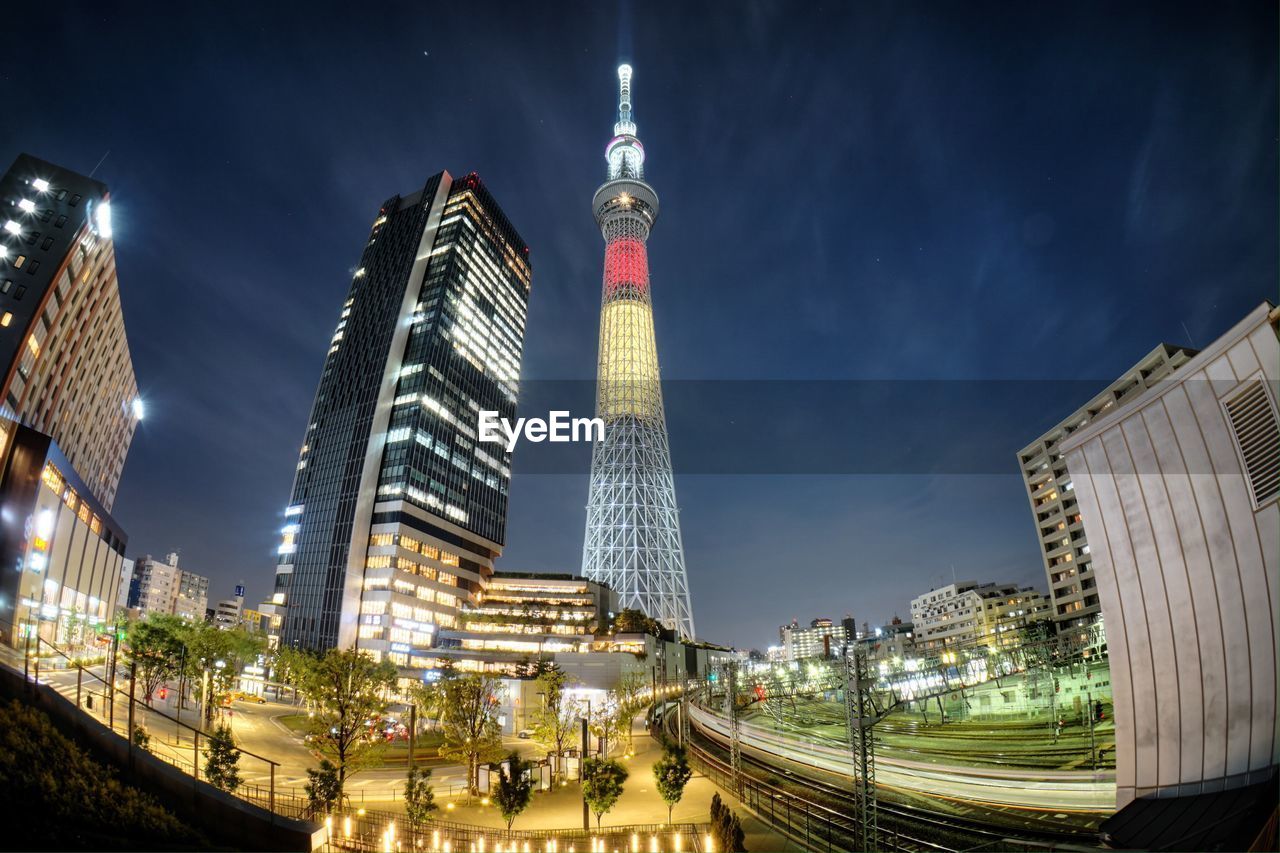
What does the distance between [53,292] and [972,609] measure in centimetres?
13863

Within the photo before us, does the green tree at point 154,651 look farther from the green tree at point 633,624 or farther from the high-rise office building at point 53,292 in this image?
the green tree at point 633,624

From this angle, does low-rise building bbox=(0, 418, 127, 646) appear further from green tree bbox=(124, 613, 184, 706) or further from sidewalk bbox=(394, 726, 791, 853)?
sidewalk bbox=(394, 726, 791, 853)

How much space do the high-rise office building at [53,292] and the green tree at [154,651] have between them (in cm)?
2056

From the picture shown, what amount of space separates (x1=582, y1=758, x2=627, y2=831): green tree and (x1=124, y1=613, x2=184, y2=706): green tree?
3903 cm

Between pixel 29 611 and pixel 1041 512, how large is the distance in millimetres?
107156

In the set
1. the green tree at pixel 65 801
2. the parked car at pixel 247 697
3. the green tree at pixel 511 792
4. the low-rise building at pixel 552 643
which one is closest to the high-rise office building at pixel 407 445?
the low-rise building at pixel 552 643

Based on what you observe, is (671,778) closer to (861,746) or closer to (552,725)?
(861,746)

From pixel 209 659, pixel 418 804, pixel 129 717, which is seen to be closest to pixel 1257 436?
pixel 418 804

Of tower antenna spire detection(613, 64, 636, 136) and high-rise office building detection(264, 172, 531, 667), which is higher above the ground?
tower antenna spire detection(613, 64, 636, 136)

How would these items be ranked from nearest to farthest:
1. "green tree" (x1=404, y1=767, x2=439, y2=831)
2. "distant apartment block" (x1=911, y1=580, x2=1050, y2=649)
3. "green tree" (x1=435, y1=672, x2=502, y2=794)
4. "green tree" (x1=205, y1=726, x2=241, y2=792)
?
"green tree" (x1=404, y1=767, x2=439, y2=831)
"green tree" (x1=205, y1=726, x2=241, y2=792)
"green tree" (x1=435, y1=672, x2=502, y2=794)
"distant apartment block" (x1=911, y1=580, x2=1050, y2=649)

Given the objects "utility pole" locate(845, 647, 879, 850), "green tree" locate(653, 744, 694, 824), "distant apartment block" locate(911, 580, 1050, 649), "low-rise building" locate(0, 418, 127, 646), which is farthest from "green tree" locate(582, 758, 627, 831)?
"distant apartment block" locate(911, 580, 1050, 649)

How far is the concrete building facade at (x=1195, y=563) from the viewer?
11.0m

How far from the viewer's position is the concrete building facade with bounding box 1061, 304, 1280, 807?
1105 centimetres

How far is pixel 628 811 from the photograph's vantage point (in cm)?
2722
